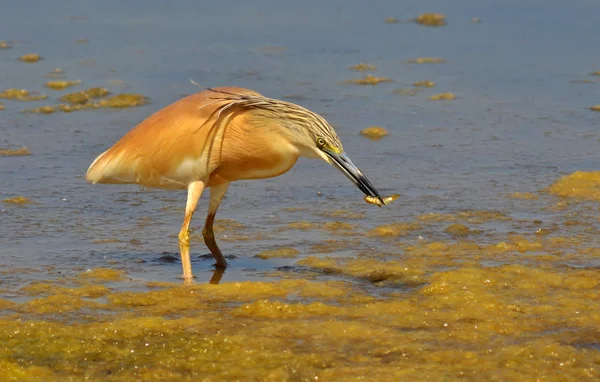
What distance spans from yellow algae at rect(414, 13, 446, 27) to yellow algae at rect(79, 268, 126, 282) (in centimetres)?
852

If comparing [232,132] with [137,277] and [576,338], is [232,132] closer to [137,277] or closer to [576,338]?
[137,277]

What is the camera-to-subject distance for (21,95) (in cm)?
1134

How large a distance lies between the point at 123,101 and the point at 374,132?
8.42 ft

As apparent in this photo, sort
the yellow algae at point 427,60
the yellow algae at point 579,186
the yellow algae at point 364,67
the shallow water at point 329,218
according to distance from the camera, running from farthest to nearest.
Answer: the yellow algae at point 427,60, the yellow algae at point 364,67, the yellow algae at point 579,186, the shallow water at point 329,218

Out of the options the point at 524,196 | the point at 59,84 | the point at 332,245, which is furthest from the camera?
the point at 59,84

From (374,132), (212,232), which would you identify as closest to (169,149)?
(212,232)

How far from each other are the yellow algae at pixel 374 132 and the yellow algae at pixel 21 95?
3.27 m

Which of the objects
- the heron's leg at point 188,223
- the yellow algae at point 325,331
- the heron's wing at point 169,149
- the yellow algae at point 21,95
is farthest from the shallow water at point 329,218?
the heron's wing at point 169,149

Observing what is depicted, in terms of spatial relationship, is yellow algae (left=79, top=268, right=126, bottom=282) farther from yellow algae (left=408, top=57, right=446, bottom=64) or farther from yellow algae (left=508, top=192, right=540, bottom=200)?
yellow algae (left=408, top=57, right=446, bottom=64)

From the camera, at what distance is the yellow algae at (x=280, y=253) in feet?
23.9

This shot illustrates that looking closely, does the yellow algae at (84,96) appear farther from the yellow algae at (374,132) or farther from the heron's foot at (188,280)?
the heron's foot at (188,280)

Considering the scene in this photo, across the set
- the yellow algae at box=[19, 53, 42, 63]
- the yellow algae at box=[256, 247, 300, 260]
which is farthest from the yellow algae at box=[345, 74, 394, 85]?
the yellow algae at box=[256, 247, 300, 260]

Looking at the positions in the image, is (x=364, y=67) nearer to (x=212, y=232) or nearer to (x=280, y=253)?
(x=280, y=253)

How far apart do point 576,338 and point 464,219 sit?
2424 mm
